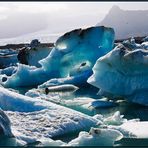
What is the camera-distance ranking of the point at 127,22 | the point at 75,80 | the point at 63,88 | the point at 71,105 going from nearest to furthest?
1. the point at 71,105
2. the point at 63,88
3. the point at 75,80
4. the point at 127,22

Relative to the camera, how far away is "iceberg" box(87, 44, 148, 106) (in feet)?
30.6

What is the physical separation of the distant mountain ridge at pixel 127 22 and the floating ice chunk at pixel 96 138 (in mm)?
55991

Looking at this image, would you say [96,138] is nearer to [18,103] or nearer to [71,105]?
[18,103]

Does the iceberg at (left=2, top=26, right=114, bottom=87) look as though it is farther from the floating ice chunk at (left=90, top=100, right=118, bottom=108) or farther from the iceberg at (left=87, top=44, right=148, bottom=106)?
the floating ice chunk at (left=90, top=100, right=118, bottom=108)

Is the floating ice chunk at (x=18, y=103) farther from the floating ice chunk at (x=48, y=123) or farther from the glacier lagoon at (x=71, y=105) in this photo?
the floating ice chunk at (x=48, y=123)

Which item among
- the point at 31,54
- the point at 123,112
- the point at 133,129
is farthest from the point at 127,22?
the point at 133,129

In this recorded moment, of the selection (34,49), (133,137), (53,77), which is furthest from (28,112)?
(34,49)

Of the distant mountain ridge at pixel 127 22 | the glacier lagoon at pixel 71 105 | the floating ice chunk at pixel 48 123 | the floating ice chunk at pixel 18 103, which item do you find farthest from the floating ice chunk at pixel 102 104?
the distant mountain ridge at pixel 127 22

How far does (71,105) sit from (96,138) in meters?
3.99

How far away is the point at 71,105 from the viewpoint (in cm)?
921

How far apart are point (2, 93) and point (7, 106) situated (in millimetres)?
439

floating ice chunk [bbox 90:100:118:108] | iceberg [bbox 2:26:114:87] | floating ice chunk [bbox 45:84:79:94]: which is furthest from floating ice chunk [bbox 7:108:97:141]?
iceberg [bbox 2:26:114:87]

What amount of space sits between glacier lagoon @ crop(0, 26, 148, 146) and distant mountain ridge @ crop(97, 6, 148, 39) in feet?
149

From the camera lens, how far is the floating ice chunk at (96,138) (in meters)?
5.16
